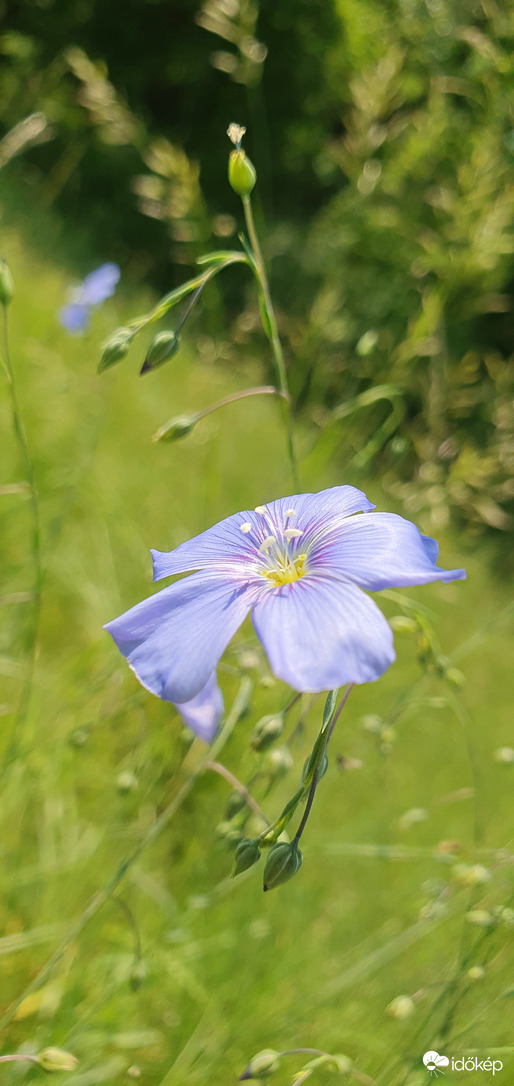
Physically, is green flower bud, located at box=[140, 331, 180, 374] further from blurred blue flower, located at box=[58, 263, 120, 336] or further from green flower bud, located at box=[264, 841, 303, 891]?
blurred blue flower, located at box=[58, 263, 120, 336]

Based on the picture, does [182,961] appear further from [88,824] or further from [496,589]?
[496,589]

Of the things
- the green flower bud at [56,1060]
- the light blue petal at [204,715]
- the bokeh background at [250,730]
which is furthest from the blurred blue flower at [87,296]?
the green flower bud at [56,1060]

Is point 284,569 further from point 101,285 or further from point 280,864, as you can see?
point 101,285

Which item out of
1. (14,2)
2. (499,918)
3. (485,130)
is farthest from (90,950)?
(14,2)

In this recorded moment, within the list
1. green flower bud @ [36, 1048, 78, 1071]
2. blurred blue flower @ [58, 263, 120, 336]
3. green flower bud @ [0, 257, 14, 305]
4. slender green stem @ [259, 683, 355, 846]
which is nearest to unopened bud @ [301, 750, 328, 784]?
slender green stem @ [259, 683, 355, 846]

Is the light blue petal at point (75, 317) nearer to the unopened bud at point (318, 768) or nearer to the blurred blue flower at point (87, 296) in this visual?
the blurred blue flower at point (87, 296)
